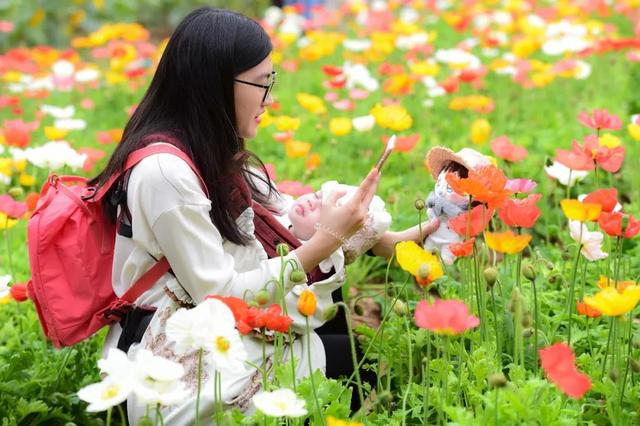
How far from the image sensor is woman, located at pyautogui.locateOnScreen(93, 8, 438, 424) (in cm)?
229

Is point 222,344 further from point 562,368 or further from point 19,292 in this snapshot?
point 19,292

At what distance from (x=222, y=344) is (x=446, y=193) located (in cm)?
91

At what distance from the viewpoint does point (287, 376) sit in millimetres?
2137

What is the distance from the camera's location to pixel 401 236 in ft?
8.93

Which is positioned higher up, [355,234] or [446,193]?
[446,193]

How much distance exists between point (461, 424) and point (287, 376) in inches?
14.4

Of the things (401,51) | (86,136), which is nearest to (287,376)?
(86,136)

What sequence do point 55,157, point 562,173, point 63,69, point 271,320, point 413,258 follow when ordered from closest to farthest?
1. point 271,320
2. point 413,258
3. point 562,173
4. point 55,157
5. point 63,69

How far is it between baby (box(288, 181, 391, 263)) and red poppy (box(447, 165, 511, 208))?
52cm

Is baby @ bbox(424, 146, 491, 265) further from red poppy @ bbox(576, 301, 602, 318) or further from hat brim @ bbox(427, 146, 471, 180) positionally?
red poppy @ bbox(576, 301, 602, 318)

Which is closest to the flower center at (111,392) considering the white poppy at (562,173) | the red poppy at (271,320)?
the red poppy at (271,320)

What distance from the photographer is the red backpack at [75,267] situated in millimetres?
2416

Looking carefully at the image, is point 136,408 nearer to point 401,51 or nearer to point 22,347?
point 22,347

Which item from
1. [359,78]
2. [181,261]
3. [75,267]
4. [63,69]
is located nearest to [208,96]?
[181,261]
